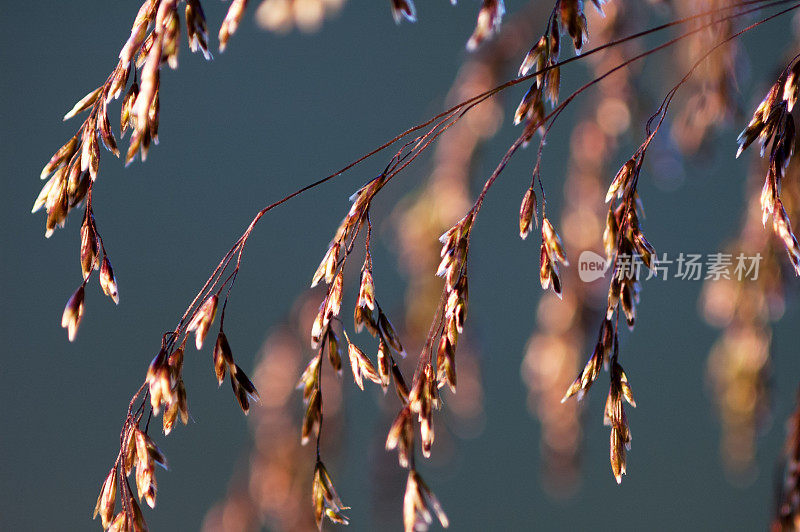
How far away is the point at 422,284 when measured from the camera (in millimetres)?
1035

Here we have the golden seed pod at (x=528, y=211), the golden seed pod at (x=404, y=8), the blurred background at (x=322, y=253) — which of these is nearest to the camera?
the golden seed pod at (x=404, y=8)

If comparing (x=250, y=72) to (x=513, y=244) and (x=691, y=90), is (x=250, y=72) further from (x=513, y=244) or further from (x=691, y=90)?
(x=691, y=90)

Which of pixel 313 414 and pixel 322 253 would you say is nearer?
pixel 313 414

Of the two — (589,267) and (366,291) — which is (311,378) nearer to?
(366,291)

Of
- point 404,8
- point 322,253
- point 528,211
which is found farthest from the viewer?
point 322,253

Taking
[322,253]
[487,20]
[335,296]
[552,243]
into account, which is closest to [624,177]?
[552,243]

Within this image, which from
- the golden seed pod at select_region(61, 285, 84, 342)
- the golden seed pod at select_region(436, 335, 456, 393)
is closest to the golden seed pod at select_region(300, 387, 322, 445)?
the golden seed pod at select_region(436, 335, 456, 393)

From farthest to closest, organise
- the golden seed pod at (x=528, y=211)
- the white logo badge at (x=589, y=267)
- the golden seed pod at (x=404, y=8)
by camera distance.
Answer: the white logo badge at (x=589, y=267)
the golden seed pod at (x=528, y=211)
the golden seed pod at (x=404, y=8)

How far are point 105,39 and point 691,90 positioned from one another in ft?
5.37

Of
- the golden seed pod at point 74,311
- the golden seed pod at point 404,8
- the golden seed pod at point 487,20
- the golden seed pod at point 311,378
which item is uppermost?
the golden seed pod at point 404,8

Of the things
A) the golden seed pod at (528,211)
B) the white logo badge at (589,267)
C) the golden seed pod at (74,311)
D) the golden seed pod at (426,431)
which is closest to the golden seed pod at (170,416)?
the golden seed pod at (74,311)

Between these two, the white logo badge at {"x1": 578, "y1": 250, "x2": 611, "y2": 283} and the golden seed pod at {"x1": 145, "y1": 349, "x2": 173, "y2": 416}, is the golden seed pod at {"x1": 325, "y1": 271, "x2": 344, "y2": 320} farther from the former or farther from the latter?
the white logo badge at {"x1": 578, "y1": 250, "x2": 611, "y2": 283}

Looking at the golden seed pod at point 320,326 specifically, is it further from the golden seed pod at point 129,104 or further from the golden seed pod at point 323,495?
the golden seed pod at point 129,104

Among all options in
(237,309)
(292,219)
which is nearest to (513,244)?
(292,219)
